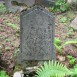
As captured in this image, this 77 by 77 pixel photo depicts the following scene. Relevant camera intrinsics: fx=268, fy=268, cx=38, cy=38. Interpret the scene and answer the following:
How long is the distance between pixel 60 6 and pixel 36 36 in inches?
237

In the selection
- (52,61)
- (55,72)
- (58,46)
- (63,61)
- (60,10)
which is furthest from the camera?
(60,10)

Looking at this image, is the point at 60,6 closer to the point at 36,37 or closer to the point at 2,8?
the point at 2,8

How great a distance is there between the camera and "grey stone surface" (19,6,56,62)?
6.56 m

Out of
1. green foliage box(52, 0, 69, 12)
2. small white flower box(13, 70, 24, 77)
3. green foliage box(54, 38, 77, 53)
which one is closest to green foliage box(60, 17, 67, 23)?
green foliage box(52, 0, 69, 12)

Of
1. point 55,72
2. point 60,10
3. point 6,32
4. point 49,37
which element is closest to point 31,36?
point 49,37

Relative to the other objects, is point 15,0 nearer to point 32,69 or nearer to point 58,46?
point 58,46

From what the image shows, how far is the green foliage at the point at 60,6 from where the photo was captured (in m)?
12.2

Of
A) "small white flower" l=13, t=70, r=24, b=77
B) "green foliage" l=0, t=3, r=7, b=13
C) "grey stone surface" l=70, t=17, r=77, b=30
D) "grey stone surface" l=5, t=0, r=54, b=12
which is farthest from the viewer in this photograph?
"grey stone surface" l=5, t=0, r=54, b=12

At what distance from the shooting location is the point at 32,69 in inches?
249

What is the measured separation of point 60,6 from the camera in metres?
12.4

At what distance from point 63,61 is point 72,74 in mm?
1191

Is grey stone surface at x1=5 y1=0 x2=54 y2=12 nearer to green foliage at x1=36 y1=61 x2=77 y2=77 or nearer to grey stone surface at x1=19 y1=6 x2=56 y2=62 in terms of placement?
grey stone surface at x1=19 y1=6 x2=56 y2=62

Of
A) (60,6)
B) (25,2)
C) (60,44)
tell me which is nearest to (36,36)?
(60,44)

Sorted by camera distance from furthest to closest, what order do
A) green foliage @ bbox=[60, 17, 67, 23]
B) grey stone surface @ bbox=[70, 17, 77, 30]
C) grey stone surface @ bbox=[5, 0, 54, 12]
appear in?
grey stone surface @ bbox=[5, 0, 54, 12] → green foliage @ bbox=[60, 17, 67, 23] → grey stone surface @ bbox=[70, 17, 77, 30]
